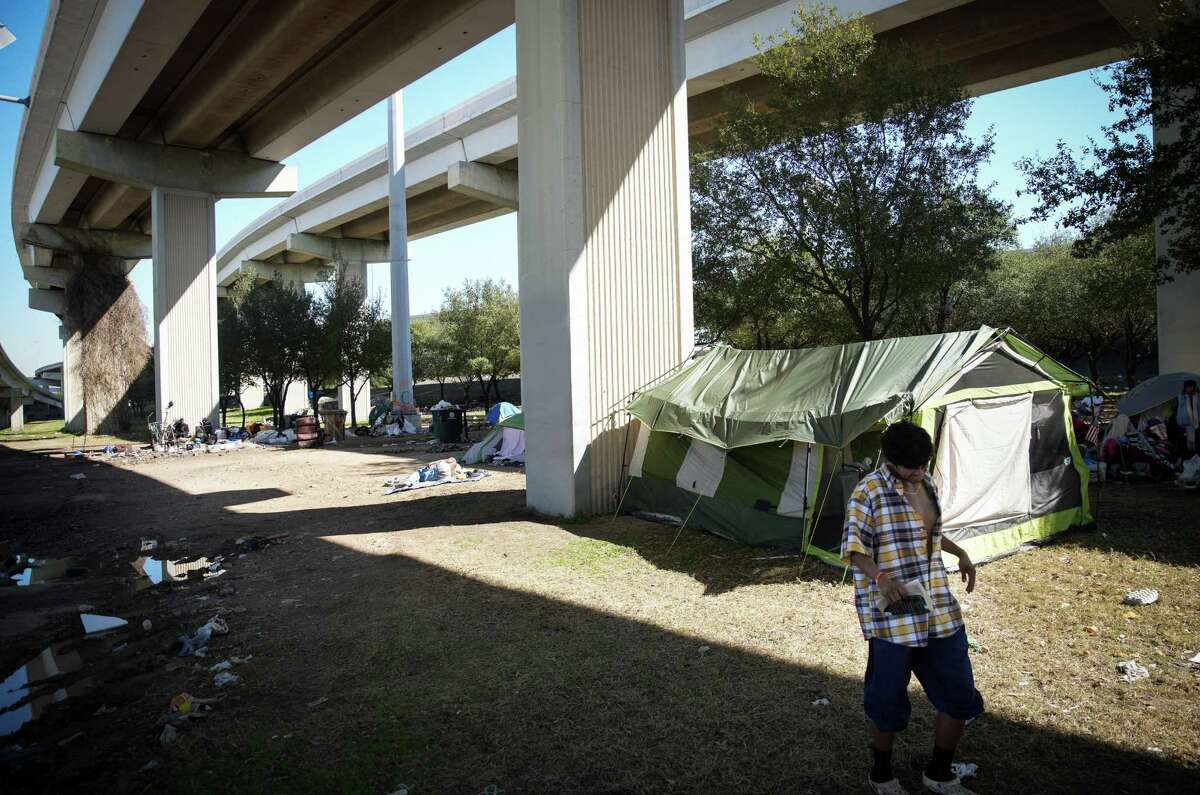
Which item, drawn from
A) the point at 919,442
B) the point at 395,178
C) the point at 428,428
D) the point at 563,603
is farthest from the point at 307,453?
the point at 919,442

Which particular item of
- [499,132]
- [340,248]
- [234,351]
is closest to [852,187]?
[499,132]

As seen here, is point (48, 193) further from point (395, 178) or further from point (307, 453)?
point (307, 453)

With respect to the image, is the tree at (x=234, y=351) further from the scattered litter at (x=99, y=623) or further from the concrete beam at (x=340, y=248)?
the scattered litter at (x=99, y=623)

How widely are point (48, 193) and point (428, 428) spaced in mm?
16570

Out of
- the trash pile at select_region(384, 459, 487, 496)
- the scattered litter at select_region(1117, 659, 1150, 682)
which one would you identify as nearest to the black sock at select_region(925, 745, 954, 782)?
the scattered litter at select_region(1117, 659, 1150, 682)

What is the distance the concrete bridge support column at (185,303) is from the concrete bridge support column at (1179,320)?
86.0 feet

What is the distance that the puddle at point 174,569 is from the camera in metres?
7.93

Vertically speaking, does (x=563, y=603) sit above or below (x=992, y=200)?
below

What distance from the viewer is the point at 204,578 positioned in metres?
7.84

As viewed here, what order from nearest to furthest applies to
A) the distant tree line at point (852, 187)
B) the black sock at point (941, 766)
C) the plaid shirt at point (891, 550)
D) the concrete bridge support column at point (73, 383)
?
the plaid shirt at point (891, 550) → the black sock at point (941, 766) → the distant tree line at point (852, 187) → the concrete bridge support column at point (73, 383)

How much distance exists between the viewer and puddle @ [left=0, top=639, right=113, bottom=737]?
4656 millimetres

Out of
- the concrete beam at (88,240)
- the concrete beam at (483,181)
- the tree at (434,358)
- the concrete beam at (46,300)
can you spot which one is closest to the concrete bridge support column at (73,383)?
the concrete beam at (88,240)

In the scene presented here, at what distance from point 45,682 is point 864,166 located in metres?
13.9

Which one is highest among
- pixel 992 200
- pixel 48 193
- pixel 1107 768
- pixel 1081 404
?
pixel 48 193
